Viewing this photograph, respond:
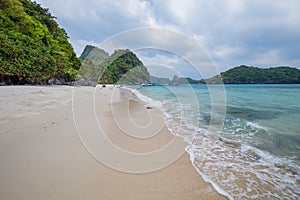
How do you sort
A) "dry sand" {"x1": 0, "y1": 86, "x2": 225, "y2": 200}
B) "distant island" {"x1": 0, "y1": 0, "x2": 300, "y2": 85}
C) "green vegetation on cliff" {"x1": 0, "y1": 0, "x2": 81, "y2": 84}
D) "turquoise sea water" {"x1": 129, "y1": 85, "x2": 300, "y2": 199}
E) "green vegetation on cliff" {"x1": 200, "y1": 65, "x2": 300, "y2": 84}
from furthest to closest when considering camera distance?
"green vegetation on cliff" {"x1": 200, "y1": 65, "x2": 300, "y2": 84}
"green vegetation on cliff" {"x1": 0, "y1": 0, "x2": 81, "y2": 84}
"distant island" {"x1": 0, "y1": 0, "x2": 300, "y2": 85}
"turquoise sea water" {"x1": 129, "y1": 85, "x2": 300, "y2": 199}
"dry sand" {"x1": 0, "y1": 86, "x2": 225, "y2": 200}

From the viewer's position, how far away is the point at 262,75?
73.8 m

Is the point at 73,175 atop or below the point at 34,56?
below

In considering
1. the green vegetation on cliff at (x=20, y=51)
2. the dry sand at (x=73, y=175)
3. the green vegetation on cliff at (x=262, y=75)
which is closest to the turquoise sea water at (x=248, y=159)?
the dry sand at (x=73, y=175)

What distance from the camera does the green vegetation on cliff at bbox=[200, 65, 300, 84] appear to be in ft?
225

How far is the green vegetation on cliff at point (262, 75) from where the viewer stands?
6850 centimetres

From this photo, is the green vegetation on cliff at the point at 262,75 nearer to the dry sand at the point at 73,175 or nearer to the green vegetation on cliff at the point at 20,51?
the green vegetation on cliff at the point at 20,51

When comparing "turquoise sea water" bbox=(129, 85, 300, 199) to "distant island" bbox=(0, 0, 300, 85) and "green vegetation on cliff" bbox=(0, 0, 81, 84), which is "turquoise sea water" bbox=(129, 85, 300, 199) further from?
"green vegetation on cliff" bbox=(0, 0, 81, 84)

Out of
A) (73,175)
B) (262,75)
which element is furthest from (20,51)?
(262,75)

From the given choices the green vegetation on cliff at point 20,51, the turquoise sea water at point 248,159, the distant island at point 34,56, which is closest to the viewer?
the turquoise sea water at point 248,159

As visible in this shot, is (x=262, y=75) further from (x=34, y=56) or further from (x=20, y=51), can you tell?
(x=20, y=51)

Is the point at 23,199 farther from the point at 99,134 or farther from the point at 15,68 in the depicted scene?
the point at 15,68

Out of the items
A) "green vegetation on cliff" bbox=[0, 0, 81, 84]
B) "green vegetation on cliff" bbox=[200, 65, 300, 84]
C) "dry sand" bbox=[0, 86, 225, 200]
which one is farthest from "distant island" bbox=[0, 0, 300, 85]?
"green vegetation on cliff" bbox=[200, 65, 300, 84]

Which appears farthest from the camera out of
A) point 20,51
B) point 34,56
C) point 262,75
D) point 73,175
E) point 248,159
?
point 262,75

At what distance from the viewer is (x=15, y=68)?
50.3 ft
